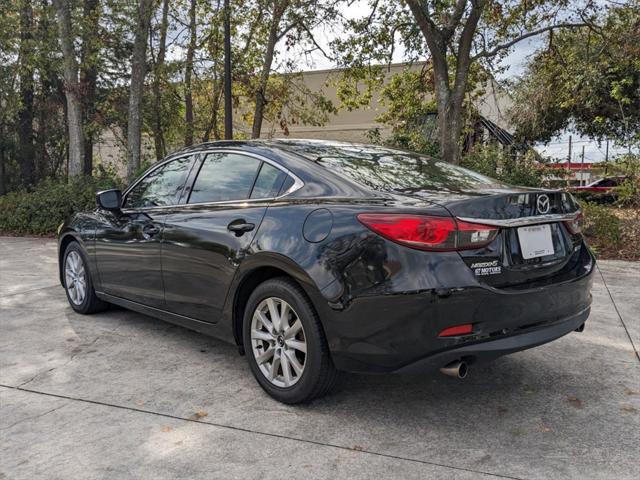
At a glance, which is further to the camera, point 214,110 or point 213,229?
point 214,110

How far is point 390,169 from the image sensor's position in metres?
3.71

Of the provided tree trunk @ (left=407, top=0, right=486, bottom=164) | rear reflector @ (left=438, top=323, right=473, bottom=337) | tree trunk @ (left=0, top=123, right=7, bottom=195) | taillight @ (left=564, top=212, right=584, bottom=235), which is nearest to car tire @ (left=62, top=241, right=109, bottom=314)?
rear reflector @ (left=438, top=323, right=473, bottom=337)

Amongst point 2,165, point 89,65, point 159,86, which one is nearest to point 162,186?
point 89,65

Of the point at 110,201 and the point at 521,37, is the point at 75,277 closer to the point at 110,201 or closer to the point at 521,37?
the point at 110,201

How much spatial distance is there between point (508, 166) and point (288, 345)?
8.59m

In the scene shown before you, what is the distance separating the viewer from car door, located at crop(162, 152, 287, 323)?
3680mm

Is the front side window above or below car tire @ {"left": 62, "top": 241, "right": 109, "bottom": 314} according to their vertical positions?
above

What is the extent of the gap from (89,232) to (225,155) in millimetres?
1803

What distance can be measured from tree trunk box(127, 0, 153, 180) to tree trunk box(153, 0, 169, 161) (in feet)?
4.46

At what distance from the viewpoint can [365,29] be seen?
13.4 metres

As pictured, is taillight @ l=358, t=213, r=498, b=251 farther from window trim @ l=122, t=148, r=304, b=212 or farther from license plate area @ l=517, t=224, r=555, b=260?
window trim @ l=122, t=148, r=304, b=212

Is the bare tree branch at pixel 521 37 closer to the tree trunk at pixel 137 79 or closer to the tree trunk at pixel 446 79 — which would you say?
the tree trunk at pixel 446 79

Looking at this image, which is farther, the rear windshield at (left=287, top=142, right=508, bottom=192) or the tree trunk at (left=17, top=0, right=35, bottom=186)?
the tree trunk at (left=17, top=0, right=35, bottom=186)

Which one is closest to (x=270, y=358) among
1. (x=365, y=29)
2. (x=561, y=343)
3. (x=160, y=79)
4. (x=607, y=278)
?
(x=561, y=343)
